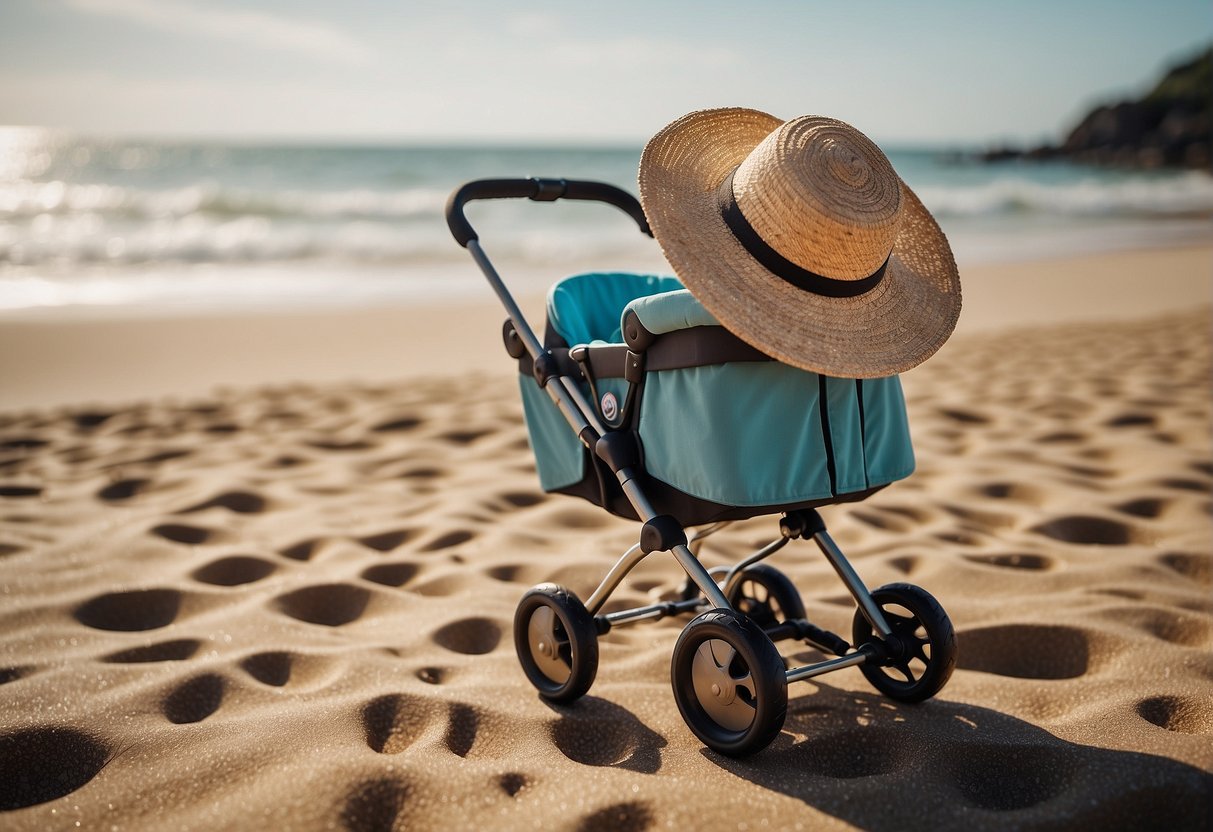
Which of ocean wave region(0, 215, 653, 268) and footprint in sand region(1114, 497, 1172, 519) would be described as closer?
footprint in sand region(1114, 497, 1172, 519)

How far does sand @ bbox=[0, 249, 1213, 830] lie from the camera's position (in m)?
2.01

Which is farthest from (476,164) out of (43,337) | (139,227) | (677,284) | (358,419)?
(677,284)

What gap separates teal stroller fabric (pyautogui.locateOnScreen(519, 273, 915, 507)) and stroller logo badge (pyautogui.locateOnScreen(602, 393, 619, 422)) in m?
0.04

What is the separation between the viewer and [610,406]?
2.41 metres

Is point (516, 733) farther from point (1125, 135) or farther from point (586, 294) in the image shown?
point (1125, 135)

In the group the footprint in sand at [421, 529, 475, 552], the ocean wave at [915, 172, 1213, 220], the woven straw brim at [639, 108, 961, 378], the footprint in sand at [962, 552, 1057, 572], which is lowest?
the footprint in sand at [421, 529, 475, 552]

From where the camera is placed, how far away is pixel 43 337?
774 centimetres

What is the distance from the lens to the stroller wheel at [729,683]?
79.4 inches

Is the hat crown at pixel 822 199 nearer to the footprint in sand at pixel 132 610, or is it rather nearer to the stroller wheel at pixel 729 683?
the stroller wheel at pixel 729 683

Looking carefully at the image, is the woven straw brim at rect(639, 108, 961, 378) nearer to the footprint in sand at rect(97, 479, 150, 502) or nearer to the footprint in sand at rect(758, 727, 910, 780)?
the footprint in sand at rect(758, 727, 910, 780)

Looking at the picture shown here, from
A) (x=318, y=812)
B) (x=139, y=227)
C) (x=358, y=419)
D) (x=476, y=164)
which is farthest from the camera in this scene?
(x=476, y=164)

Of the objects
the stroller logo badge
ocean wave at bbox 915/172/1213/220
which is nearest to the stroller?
the stroller logo badge

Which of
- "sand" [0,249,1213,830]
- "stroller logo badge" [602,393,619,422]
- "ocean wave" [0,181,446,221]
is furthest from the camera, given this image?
"ocean wave" [0,181,446,221]

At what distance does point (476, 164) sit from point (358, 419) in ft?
94.2
